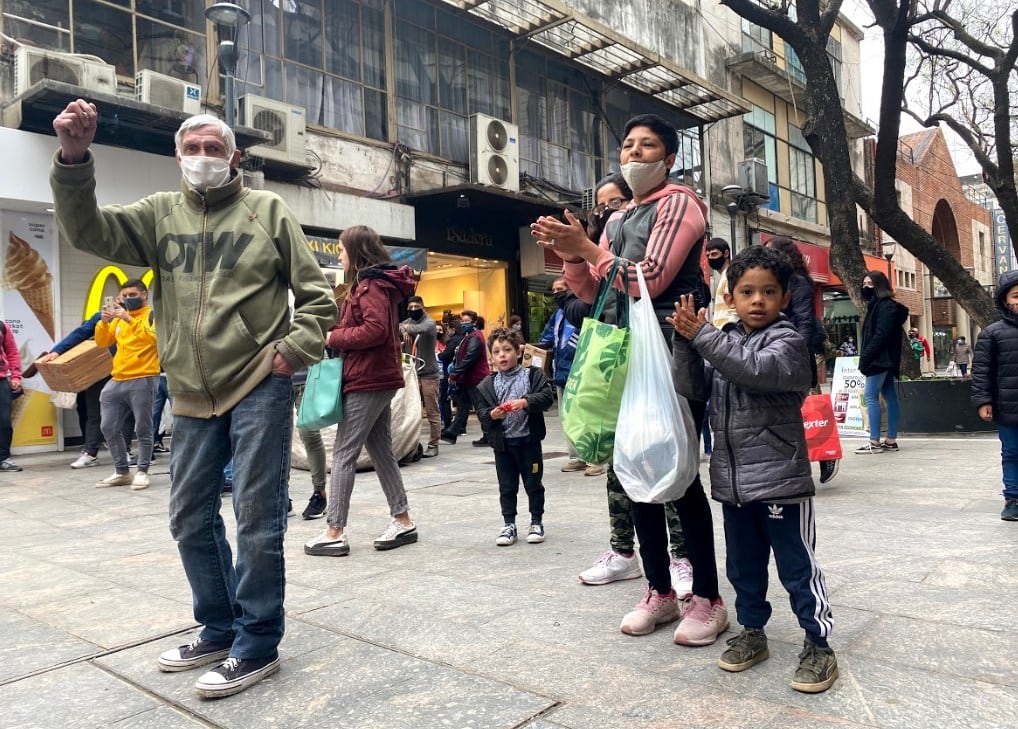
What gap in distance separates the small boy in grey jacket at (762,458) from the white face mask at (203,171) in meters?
1.64

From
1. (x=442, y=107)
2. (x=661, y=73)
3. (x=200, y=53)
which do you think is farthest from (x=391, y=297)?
(x=661, y=73)

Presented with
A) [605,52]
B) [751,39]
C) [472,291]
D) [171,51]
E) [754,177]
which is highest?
[751,39]

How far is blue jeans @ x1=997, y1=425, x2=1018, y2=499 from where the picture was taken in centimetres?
485

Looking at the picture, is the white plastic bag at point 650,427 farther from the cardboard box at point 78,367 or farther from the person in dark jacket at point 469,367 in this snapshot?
the cardboard box at point 78,367

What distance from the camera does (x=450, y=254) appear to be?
15398 mm

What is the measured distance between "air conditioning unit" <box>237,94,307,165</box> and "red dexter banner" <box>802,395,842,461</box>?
8533 millimetres

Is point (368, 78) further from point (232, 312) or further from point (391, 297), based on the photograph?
point (232, 312)

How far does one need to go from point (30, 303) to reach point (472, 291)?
884 centimetres

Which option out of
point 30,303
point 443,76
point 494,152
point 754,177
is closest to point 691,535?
point 30,303

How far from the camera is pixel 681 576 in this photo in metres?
3.50

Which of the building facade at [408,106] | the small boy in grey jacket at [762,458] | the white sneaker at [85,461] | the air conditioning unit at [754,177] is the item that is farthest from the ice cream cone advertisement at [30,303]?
the air conditioning unit at [754,177]

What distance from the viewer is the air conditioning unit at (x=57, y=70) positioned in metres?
9.12

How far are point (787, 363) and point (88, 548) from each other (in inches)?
167

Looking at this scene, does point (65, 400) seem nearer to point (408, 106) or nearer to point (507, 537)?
point (507, 537)
